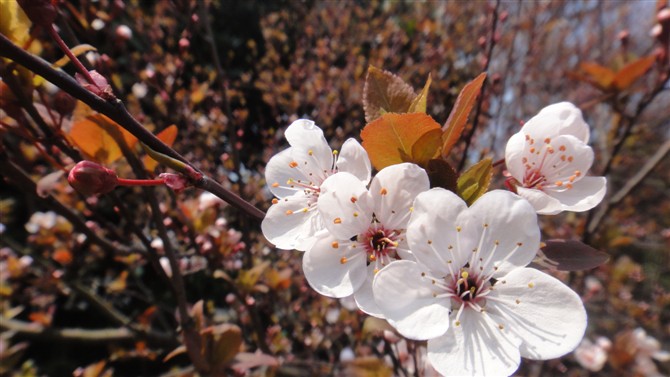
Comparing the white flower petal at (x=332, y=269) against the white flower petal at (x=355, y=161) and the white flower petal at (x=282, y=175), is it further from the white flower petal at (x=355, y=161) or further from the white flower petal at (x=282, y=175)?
the white flower petal at (x=282, y=175)

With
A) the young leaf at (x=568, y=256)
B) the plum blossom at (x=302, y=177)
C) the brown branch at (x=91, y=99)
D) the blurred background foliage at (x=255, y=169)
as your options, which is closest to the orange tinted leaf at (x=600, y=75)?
the blurred background foliage at (x=255, y=169)

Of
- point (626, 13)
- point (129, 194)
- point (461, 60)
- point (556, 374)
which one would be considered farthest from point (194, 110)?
point (626, 13)

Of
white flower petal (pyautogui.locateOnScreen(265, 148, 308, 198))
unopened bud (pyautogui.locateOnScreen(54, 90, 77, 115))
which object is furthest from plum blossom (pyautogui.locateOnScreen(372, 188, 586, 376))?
unopened bud (pyautogui.locateOnScreen(54, 90, 77, 115))

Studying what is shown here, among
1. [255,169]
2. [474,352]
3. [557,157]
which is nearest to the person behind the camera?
[474,352]

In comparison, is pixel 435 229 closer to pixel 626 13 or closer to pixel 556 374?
pixel 556 374

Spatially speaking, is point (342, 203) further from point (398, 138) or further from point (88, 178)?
point (88, 178)

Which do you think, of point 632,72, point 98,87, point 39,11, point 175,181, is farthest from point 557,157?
point 632,72

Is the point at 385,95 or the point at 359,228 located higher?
the point at 385,95
